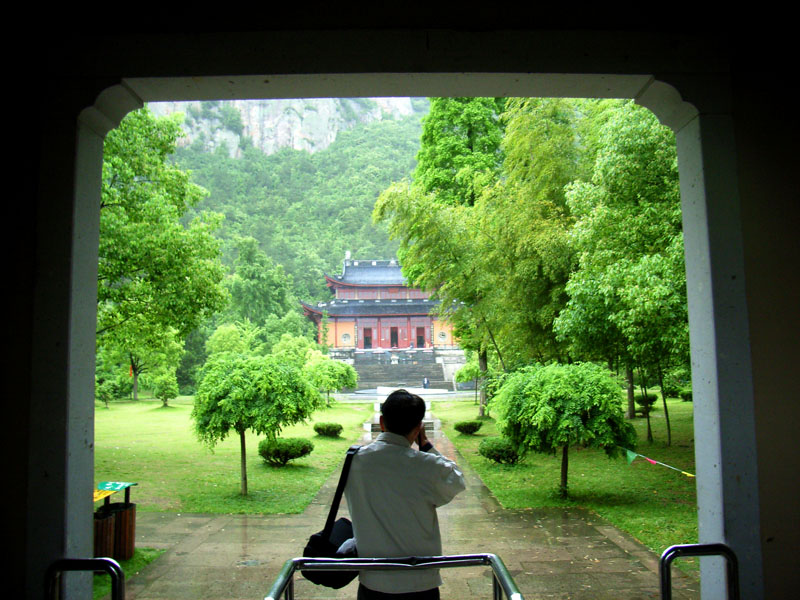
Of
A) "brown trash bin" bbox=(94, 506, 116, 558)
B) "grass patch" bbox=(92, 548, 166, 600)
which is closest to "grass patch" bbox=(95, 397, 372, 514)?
"grass patch" bbox=(92, 548, 166, 600)

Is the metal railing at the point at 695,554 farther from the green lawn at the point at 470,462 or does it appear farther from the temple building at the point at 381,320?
the temple building at the point at 381,320

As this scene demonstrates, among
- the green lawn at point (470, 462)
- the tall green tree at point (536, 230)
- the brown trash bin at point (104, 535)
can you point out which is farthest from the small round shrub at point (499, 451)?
the brown trash bin at point (104, 535)

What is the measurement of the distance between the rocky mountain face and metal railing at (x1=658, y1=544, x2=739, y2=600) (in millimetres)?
77582

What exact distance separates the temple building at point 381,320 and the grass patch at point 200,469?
72.4 feet

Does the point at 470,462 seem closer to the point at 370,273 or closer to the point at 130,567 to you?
the point at 130,567

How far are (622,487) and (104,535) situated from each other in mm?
5987

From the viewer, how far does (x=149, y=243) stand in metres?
7.84

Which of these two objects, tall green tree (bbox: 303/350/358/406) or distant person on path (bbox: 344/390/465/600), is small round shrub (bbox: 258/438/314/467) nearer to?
tall green tree (bbox: 303/350/358/406)

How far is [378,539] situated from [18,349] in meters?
1.61

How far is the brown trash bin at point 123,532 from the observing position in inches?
185

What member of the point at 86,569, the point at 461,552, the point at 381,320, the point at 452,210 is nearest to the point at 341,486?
the point at 86,569

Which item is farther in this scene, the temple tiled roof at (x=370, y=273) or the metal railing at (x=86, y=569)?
the temple tiled roof at (x=370, y=273)

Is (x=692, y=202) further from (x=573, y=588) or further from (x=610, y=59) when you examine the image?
(x=573, y=588)

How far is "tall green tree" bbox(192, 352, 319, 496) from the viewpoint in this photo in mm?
7148
